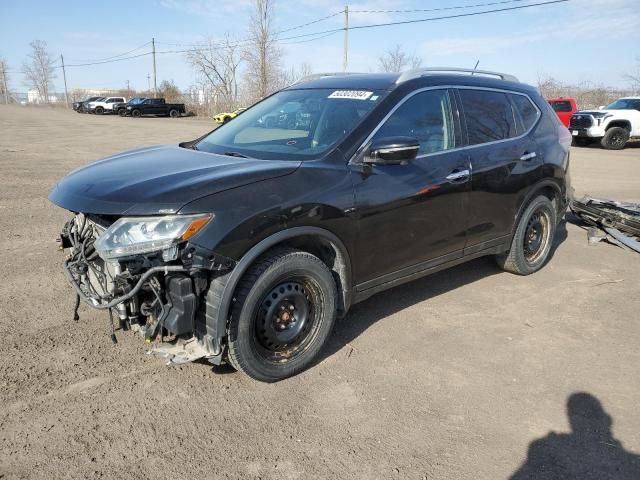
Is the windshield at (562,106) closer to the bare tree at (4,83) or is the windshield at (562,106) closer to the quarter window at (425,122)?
the quarter window at (425,122)

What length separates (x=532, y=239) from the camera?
5.22 meters

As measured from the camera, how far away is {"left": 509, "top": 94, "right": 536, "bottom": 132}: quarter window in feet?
15.9

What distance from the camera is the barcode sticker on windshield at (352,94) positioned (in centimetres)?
372

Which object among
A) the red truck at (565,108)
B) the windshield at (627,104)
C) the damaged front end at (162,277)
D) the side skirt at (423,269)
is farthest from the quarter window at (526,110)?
the red truck at (565,108)

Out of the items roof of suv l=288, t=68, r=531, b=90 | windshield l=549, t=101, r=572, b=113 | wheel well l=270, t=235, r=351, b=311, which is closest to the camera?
wheel well l=270, t=235, r=351, b=311

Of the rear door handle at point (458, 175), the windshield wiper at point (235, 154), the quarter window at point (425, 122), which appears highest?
the quarter window at point (425, 122)

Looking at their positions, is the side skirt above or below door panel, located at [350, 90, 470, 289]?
below

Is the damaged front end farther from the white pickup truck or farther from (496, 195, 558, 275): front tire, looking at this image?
the white pickup truck

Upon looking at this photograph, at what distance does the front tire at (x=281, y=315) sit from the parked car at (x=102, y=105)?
Result: 160ft

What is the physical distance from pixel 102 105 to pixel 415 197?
49.9 meters

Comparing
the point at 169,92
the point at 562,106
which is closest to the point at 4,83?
the point at 169,92

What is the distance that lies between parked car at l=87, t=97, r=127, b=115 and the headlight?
48793mm

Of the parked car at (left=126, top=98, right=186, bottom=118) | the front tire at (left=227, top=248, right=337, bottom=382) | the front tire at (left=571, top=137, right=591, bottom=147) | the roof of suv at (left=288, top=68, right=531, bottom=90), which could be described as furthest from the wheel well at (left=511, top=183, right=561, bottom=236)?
the parked car at (left=126, top=98, right=186, bottom=118)

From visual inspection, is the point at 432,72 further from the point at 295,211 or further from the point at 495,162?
the point at 295,211
